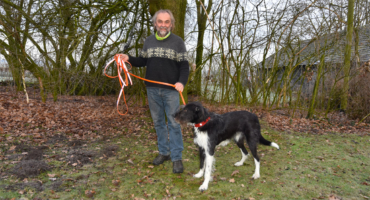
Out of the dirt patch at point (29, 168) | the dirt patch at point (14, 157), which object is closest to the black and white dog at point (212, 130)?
the dirt patch at point (29, 168)

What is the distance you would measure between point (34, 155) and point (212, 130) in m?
3.32

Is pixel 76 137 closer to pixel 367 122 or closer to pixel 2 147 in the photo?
pixel 2 147

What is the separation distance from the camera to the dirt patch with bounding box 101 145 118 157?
452cm

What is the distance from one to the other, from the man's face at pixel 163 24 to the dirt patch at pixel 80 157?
258cm

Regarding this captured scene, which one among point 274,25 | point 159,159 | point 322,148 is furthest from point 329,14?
point 159,159

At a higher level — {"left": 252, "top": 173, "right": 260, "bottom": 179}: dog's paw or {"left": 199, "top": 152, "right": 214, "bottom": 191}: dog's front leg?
{"left": 199, "top": 152, "right": 214, "bottom": 191}: dog's front leg

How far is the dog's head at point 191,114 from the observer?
324 cm

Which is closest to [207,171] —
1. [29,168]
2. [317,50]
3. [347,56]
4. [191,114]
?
[191,114]

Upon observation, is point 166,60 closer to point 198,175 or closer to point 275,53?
point 198,175

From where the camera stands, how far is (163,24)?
3.39 meters

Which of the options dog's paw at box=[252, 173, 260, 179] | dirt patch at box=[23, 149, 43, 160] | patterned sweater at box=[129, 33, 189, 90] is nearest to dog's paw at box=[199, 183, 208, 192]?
dog's paw at box=[252, 173, 260, 179]

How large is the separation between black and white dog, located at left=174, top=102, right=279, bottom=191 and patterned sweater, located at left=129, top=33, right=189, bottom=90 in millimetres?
516

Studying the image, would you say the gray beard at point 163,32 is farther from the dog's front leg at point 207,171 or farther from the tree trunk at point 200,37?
the tree trunk at point 200,37

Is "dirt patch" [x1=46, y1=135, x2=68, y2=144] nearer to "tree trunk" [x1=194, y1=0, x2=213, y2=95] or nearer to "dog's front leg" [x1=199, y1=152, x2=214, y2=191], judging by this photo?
"dog's front leg" [x1=199, y1=152, x2=214, y2=191]
